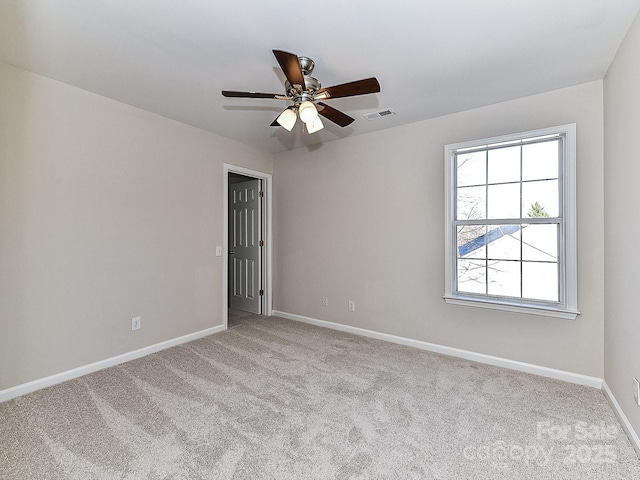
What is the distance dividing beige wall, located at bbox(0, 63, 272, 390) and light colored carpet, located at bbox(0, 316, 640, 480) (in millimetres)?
449

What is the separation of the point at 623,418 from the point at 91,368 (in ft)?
13.4

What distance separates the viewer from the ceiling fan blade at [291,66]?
170cm

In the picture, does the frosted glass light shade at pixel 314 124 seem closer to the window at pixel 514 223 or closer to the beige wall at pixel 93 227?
the window at pixel 514 223

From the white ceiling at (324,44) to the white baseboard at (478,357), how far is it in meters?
2.45

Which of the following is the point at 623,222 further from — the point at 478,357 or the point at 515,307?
the point at 478,357

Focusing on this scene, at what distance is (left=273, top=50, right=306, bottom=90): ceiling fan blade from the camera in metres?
1.70

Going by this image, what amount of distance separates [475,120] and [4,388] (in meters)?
4.58

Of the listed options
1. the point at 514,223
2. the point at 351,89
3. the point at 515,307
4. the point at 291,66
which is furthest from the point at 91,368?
the point at 514,223

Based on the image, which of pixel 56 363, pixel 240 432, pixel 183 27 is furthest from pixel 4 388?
pixel 183 27

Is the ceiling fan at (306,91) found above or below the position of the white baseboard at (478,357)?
above

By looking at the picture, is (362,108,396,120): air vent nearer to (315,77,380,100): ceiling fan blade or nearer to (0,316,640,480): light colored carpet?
(315,77,380,100): ceiling fan blade

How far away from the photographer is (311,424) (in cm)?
202

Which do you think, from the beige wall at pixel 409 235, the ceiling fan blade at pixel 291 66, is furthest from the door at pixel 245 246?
the ceiling fan blade at pixel 291 66

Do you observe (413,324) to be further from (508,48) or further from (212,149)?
(212,149)
